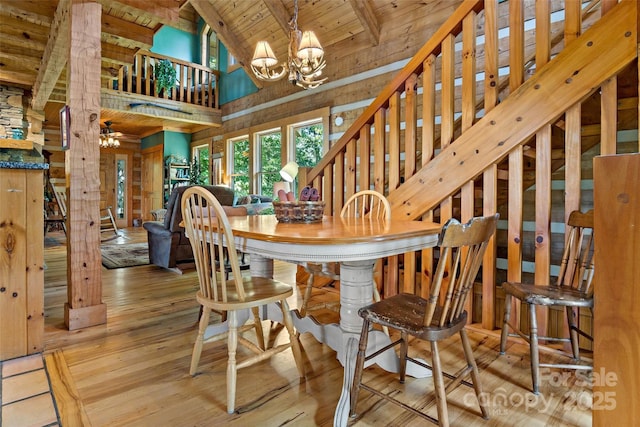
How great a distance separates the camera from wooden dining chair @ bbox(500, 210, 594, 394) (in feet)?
5.27

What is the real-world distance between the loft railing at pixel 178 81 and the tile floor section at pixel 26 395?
6.06 m

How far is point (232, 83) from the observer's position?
24.9ft

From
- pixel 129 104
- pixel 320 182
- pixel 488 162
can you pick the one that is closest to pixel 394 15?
pixel 320 182

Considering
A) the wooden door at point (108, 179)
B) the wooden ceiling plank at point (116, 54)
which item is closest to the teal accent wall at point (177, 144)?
the wooden door at point (108, 179)

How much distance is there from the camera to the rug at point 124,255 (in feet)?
14.3

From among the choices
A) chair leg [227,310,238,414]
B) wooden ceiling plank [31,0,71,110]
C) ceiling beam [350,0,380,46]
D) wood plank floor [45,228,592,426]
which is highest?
ceiling beam [350,0,380,46]

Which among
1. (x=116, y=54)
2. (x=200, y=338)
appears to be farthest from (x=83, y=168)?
(x=116, y=54)

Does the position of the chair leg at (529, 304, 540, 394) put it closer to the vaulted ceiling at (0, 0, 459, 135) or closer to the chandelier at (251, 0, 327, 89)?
the chandelier at (251, 0, 327, 89)

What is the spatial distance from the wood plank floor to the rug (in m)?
2.02

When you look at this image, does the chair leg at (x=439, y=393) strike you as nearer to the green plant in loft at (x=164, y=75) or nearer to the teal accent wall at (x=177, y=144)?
the green plant in loft at (x=164, y=75)

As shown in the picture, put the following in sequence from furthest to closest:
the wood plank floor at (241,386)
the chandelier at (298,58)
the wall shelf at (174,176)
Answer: the wall shelf at (174,176) < the chandelier at (298,58) < the wood plank floor at (241,386)

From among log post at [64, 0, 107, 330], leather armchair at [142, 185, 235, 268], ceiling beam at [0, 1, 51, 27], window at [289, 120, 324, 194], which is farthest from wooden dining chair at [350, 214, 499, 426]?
window at [289, 120, 324, 194]

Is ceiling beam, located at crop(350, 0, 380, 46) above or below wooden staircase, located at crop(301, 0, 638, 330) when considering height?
above

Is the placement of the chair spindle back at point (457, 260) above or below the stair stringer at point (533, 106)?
below
